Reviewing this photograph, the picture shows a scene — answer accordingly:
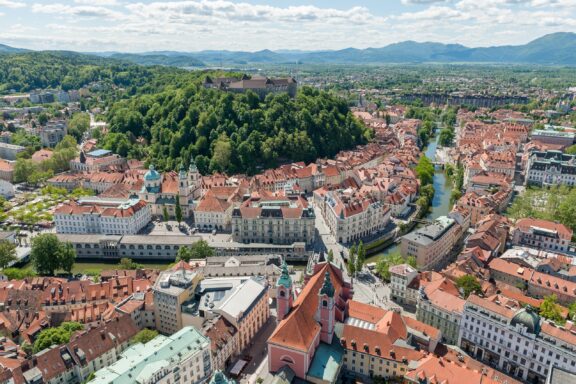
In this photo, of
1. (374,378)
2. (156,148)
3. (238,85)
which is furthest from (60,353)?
(238,85)

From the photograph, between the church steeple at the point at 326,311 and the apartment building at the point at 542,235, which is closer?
the church steeple at the point at 326,311

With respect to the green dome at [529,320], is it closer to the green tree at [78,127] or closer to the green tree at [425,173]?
the green tree at [425,173]

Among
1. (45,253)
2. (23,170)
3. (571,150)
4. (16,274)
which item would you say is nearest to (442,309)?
(45,253)

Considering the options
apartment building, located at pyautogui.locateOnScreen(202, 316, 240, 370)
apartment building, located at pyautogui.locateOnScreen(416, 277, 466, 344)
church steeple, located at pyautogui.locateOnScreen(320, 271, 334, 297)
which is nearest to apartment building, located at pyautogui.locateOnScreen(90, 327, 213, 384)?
apartment building, located at pyautogui.locateOnScreen(202, 316, 240, 370)

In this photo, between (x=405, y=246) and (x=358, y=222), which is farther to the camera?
(x=358, y=222)

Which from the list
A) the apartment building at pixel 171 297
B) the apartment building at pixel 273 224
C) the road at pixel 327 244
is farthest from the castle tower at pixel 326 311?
the apartment building at pixel 273 224

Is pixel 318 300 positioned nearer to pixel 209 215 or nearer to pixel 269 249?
pixel 269 249
